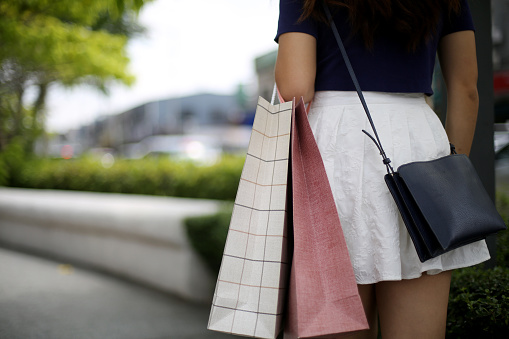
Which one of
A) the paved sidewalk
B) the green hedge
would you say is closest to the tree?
the green hedge

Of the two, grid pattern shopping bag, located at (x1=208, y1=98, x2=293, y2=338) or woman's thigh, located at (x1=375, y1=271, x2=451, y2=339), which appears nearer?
grid pattern shopping bag, located at (x1=208, y1=98, x2=293, y2=338)

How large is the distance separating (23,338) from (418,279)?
9.47 feet

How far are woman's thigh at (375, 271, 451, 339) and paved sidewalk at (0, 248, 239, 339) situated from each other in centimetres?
233

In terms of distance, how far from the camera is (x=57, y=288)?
4.60m

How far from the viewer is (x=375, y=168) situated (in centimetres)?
133

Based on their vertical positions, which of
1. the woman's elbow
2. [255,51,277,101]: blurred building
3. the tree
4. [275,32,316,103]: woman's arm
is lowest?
the woman's elbow

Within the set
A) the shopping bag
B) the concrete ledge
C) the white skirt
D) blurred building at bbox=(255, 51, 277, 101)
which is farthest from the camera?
blurred building at bbox=(255, 51, 277, 101)

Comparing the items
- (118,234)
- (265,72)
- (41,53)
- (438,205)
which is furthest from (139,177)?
(265,72)

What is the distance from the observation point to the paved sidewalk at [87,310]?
3424mm

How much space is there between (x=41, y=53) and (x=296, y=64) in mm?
7122

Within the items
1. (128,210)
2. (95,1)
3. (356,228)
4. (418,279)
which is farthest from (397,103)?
(128,210)

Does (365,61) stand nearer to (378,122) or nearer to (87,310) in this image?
(378,122)

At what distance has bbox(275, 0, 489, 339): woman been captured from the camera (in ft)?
4.28

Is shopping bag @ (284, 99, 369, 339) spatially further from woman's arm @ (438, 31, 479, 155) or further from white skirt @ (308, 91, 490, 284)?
woman's arm @ (438, 31, 479, 155)
